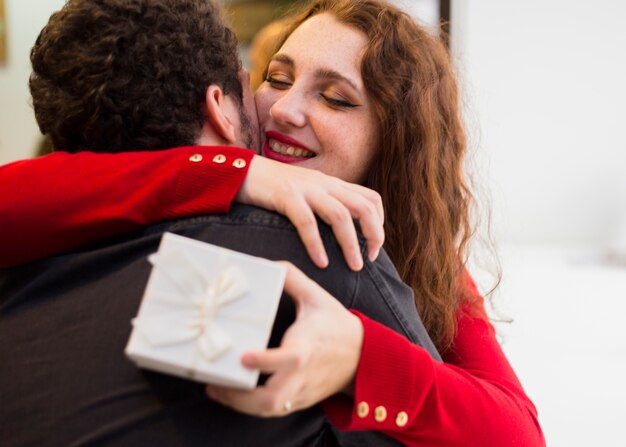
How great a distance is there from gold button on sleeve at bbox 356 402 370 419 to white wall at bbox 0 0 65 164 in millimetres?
2720

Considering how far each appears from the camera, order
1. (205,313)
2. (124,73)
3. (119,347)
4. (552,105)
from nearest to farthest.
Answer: (205,313), (119,347), (124,73), (552,105)

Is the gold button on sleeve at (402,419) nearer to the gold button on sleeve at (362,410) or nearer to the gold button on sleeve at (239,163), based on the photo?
the gold button on sleeve at (362,410)

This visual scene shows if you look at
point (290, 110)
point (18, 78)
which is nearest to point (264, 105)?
point (290, 110)

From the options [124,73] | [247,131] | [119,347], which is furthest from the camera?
[247,131]

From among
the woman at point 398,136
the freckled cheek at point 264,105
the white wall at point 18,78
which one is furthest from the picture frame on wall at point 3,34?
the freckled cheek at point 264,105

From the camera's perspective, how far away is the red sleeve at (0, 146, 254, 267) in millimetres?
863

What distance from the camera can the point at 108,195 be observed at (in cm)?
87

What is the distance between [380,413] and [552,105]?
3.49m

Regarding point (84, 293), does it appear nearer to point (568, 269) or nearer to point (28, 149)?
point (28, 149)

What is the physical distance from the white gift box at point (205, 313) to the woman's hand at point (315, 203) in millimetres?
124

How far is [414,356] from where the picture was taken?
33.6 inches

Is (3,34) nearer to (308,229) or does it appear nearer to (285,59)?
(285,59)

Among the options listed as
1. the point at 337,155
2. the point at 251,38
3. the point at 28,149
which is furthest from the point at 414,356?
the point at 251,38

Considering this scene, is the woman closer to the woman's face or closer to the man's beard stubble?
the woman's face
